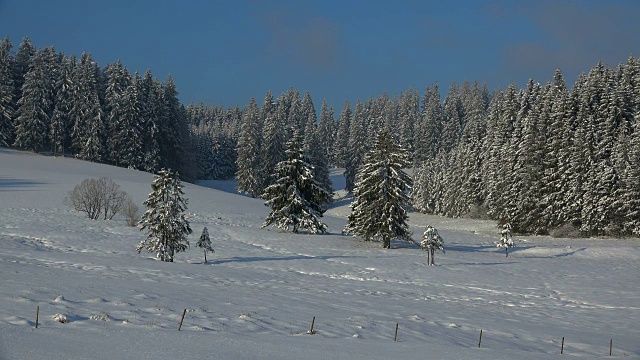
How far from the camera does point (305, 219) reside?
43.2 m

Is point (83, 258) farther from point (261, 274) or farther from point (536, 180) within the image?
point (536, 180)

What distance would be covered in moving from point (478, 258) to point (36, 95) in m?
66.9

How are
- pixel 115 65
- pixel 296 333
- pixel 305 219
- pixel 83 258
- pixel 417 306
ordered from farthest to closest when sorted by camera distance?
pixel 115 65, pixel 305 219, pixel 83 258, pixel 417 306, pixel 296 333

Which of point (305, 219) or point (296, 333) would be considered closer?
point (296, 333)

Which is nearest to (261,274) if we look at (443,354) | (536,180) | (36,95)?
(443,354)

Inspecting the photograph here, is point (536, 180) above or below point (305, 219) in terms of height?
above

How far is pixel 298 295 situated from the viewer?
2070 cm

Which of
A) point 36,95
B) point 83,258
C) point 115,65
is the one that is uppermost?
point 115,65

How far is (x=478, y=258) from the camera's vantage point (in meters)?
36.5

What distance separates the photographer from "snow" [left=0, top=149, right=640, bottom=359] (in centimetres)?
1155

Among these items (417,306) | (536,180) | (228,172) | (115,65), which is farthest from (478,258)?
(228,172)

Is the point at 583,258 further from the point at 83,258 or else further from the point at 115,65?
the point at 115,65

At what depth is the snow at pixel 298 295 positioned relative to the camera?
1155 cm

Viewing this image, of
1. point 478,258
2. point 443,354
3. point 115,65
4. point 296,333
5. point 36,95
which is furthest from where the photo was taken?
point 115,65
